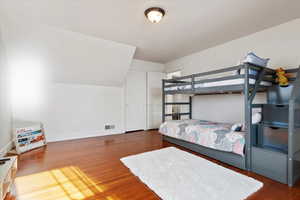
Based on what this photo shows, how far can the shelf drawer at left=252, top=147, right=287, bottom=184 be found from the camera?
5.17 feet

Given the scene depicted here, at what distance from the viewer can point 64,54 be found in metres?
2.88

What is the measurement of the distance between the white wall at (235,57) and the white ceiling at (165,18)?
179mm

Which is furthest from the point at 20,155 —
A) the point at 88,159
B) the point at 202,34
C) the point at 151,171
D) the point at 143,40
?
the point at 202,34

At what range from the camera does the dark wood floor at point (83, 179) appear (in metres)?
1.37

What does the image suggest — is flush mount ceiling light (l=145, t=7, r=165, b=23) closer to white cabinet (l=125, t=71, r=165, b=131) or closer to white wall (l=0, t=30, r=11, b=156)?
white cabinet (l=125, t=71, r=165, b=131)

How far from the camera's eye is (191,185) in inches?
59.2

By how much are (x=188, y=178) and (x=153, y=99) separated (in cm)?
325

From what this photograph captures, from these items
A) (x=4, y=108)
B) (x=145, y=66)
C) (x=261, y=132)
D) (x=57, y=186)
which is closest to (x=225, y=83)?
(x=261, y=132)

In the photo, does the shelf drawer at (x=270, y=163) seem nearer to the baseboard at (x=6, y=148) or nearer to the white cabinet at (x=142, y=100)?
the white cabinet at (x=142, y=100)

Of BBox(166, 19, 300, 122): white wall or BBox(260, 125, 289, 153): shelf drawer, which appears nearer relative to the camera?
BBox(260, 125, 289, 153): shelf drawer

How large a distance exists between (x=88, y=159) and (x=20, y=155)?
50.7 inches

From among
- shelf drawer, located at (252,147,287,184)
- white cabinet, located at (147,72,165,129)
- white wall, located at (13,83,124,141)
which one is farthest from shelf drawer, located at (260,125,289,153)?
white wall, located at (13,83,124,141)

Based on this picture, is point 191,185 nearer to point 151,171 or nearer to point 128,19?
point 151,171

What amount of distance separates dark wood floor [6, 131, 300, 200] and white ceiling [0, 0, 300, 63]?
228cm
